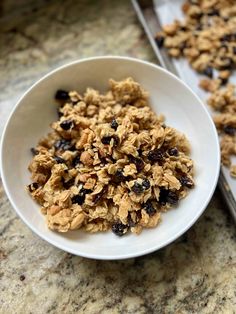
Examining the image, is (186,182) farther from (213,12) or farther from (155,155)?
(213,12)

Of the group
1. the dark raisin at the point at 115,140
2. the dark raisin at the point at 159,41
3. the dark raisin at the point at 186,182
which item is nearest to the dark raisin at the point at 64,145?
the dark raisin at the point at 115,140

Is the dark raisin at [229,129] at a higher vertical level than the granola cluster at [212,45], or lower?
lower

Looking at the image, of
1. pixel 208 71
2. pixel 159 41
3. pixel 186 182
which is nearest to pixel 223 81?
pixel 208 71

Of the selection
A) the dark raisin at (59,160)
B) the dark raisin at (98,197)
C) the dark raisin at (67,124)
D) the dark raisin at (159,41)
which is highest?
the dark raisin at (67,124)

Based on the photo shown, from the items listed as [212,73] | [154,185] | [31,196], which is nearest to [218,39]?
[212,73]

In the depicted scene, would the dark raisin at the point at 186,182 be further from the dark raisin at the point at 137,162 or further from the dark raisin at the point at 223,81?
the dark raisin at the point at 223,81

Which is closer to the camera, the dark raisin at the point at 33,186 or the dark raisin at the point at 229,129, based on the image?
the dark raisin at the point at 33,186
